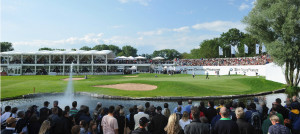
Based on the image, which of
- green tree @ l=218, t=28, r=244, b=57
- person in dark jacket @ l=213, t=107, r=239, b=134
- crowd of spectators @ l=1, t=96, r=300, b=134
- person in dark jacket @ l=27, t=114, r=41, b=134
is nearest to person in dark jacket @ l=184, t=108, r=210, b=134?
crowd of spectators @ l=1, t=96, r=300, b=134

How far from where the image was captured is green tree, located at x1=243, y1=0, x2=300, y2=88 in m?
25.6

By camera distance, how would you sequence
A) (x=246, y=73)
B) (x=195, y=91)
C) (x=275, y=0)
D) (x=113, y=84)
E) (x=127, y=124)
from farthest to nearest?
1. (x=246, y=73)
2. (x=113, y=84)
3. (x=275, y=0)
4. (x=195, y=91)
5. (x=127, y=124)

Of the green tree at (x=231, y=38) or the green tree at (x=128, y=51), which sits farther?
the green tree at (x=128, y=51)

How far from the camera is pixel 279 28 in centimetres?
2703

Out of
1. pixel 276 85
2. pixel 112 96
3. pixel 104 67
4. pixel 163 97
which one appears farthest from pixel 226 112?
pixel 104 67

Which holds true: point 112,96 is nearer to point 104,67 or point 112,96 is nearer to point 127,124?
point 127,124

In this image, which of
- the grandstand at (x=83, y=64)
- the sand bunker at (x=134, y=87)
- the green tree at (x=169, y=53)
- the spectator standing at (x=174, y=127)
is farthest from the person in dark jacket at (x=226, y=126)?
the green tree at (x=169, y=53)

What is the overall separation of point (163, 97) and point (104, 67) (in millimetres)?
47737

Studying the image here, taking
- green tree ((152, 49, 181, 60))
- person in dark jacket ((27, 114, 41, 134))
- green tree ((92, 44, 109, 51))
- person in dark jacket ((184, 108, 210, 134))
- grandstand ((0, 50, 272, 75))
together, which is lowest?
person in dark jacket ((27, 114, 41, 134))

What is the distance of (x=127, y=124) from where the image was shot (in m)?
7.39

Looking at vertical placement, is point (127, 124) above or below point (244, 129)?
below

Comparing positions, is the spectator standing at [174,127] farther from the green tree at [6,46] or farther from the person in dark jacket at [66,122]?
the green tree at [6,46]

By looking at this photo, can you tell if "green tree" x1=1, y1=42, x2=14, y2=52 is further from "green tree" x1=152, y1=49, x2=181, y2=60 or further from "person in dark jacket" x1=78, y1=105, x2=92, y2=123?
"person in dark jacket" x1=78, y1=105, x2=92, y2=123

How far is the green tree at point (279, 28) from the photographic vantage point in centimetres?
2564
